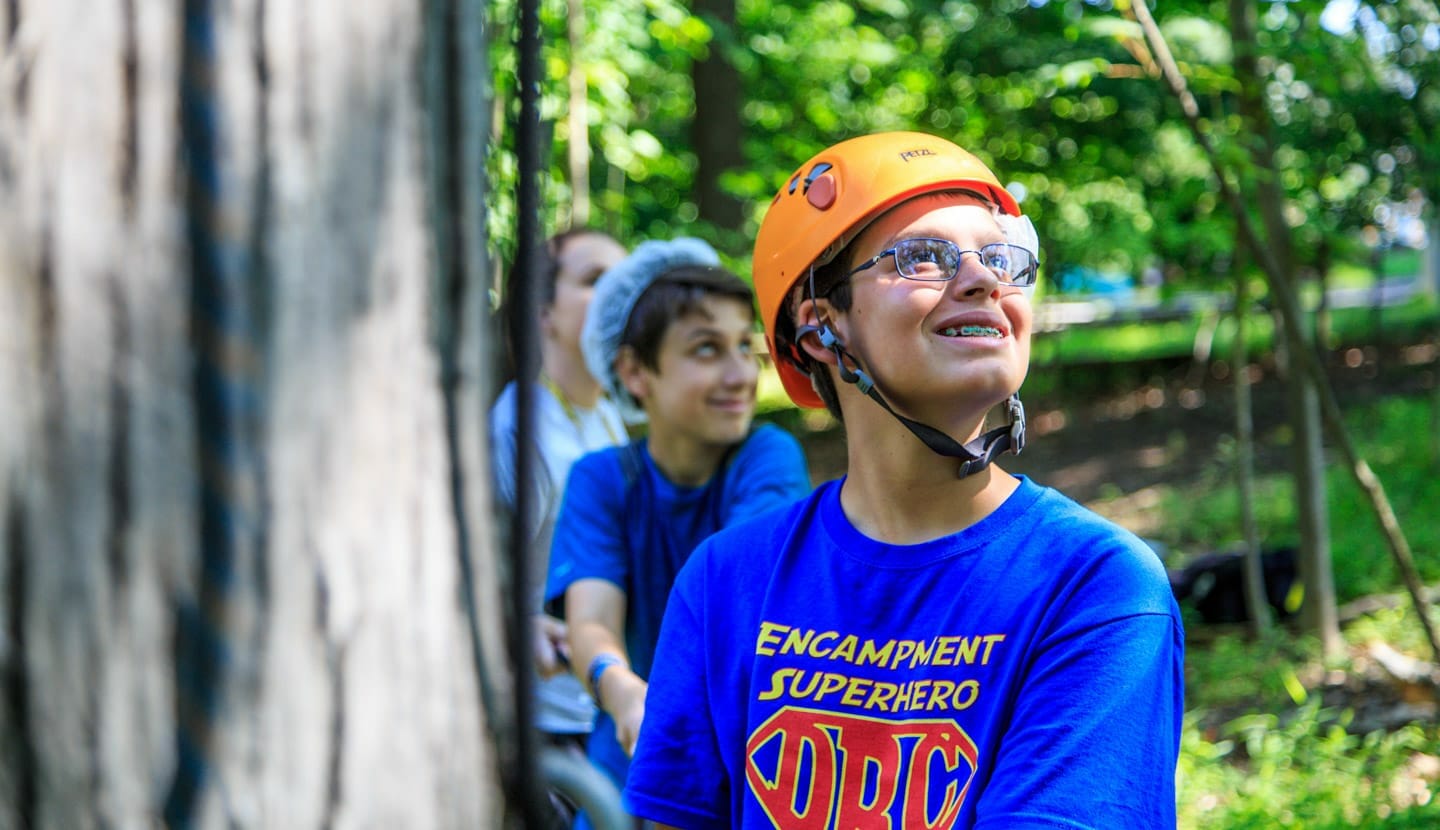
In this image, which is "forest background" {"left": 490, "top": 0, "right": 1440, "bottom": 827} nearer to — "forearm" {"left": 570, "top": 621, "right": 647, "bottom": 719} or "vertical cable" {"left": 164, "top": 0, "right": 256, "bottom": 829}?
"vertical cable" {"left": 164, "top": 0, "right": 256, "bottom": 829}

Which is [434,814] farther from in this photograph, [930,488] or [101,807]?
[930,488]

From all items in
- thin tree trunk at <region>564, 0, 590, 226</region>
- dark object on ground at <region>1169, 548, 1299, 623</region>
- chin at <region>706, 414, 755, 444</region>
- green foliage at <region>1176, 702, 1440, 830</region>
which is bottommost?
green foliage at <region>1176, 702, 1440, 830</region>

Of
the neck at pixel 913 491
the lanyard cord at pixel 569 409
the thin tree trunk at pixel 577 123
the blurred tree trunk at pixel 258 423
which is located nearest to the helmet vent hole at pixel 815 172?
the neck at pixel 913 491

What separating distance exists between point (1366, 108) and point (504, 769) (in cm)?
852

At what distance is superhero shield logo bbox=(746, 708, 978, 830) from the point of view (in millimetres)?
1581

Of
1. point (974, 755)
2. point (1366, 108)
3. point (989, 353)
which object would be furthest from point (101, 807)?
point (1366, 108)

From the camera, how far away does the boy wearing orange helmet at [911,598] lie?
4.99 ft

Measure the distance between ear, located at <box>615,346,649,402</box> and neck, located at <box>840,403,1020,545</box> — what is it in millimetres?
1403

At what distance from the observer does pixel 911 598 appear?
1712 mm

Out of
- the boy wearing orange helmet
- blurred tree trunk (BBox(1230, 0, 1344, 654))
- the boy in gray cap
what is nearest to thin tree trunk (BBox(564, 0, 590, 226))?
the boy in gray cap

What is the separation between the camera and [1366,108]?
26.1 ft

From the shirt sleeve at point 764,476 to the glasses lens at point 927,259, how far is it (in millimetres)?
968

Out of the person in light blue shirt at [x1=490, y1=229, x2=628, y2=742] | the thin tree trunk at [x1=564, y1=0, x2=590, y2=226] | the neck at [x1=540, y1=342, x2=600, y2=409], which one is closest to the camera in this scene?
the person in light blue shirt at [x1=490, y1=229, x2=628, y2=742]

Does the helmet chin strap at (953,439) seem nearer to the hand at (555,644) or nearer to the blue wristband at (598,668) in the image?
the blue wristband at (598,668)
